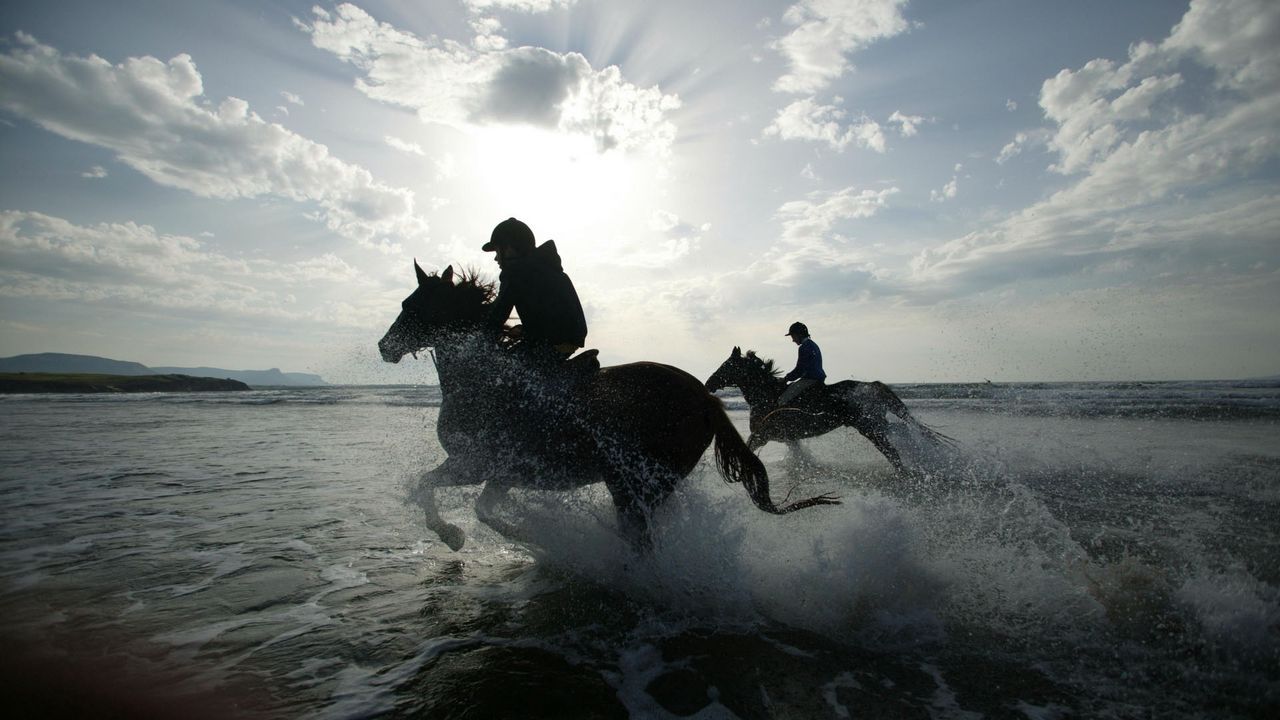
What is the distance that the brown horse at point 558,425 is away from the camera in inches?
153

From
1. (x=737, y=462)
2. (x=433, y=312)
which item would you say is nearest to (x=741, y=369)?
(x=737, y=462)

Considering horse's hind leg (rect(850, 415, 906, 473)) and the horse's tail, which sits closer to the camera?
the horse's tail

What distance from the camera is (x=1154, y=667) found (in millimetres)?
2592

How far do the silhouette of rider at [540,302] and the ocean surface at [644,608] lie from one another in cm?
126

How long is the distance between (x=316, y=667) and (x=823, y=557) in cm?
307

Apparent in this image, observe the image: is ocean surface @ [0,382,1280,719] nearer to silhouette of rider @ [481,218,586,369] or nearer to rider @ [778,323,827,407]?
silhouette of rider @ [481,218,586,369]

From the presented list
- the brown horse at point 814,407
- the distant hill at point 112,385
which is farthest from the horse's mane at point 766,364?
the distant hill at point 112,385

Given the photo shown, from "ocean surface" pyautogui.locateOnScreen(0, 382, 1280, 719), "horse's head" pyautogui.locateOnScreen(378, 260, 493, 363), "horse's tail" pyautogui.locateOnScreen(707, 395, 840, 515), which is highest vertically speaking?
"horse's head" pyautogui.locateOnScreen(378, 260, 493, 363)

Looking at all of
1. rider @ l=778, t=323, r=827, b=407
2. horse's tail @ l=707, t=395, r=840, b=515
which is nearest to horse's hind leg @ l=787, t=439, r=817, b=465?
rider @ l=778, t=323, r=827, b=407

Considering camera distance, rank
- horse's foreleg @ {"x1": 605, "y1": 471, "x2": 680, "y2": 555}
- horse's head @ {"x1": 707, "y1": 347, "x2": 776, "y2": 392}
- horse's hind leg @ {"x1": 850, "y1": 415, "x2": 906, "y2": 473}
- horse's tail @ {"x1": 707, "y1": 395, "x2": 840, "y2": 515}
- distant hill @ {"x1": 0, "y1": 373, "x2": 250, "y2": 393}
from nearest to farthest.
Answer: horse's foreleg @ {"x1": 605, "y1": 471, "x2": 680, "y2": 555}
horse's tail @ {"x1": 707, "y1": 395, "x2": 840, "y2": 515}
horse's hind leg @ {"x1": 850, "y1": 415, "x2": 906, "y2": 473}
horse's head @ {"x1": 707, "y1": 347, "x2": 776, "y2": 392}
distant hill @ {"x1": 0, "y1": 373, "x2": 250, "y2": 393}

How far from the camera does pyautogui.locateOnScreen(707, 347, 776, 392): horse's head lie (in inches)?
340

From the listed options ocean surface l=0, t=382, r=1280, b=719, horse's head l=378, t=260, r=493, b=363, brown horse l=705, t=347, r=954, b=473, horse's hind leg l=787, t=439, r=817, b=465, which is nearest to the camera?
ocean surface l=0, t=382, r=1280, b=719

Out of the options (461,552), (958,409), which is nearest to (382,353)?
(461,552)

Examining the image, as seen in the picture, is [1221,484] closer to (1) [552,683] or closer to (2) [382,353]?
(1) [552,683]
